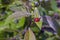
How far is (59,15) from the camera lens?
0.63 meters

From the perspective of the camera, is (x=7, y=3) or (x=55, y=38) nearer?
(x=55, y=38)

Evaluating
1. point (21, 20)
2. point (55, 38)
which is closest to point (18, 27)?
point (21, 20)

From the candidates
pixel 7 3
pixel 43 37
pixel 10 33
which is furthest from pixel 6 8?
pixel 43 37

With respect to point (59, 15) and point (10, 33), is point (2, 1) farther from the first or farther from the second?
point (59, 15)

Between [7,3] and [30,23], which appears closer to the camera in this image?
[30,23]

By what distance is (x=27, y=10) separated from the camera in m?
0.74

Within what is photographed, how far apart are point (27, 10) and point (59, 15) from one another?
152mm

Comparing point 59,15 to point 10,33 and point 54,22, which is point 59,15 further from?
point 10,33

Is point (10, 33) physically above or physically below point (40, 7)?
below

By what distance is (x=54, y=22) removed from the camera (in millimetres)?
591

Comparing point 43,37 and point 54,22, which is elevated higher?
point 54,22

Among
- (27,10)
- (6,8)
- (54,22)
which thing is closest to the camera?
(54,22)

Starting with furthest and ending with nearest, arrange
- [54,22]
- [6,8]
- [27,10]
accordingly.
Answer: [6,8]
[27,10]
[54,22]

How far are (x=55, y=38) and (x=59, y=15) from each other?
0.30 feet
